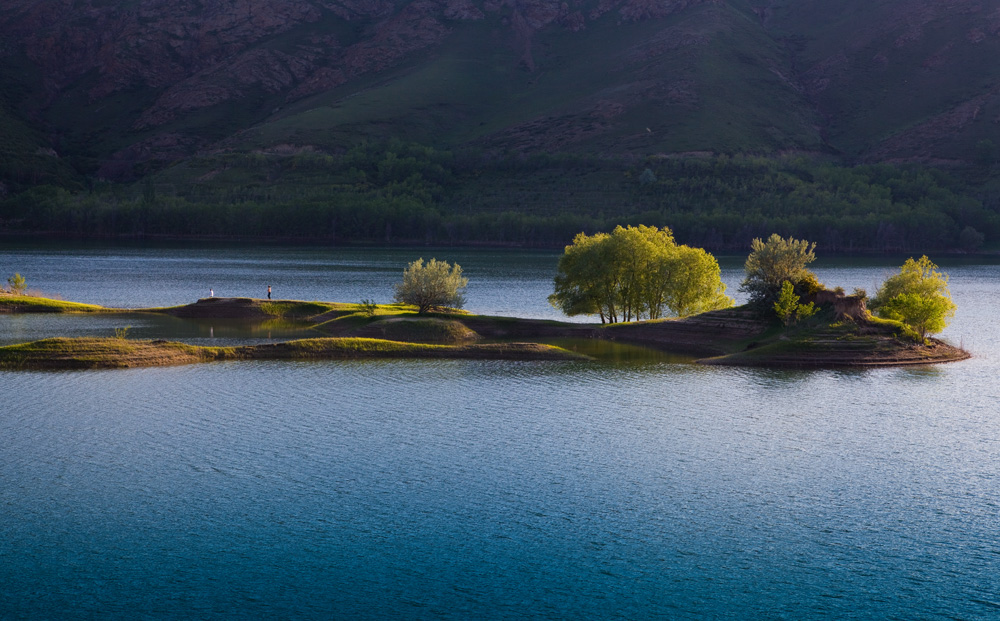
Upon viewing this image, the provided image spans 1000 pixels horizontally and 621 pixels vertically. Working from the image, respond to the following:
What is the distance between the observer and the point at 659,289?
306 feet

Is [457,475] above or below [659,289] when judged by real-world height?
below

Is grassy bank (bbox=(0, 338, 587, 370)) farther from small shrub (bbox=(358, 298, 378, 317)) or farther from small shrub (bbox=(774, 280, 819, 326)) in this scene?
small shrub (bbox=(774, 280, 819, 326))

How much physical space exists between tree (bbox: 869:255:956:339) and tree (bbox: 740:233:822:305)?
21.8ft

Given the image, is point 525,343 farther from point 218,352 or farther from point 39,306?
point 39,306

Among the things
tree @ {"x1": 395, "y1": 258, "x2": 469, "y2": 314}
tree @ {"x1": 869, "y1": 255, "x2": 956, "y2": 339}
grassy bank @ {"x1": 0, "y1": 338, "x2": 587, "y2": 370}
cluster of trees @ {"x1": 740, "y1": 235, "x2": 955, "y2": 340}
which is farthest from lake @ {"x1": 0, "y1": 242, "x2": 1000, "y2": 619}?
tree @ {"x1": 395, "y1": 258, "x2": 469, "y2": 314}

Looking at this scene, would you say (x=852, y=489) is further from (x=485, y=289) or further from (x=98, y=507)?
(x=485, y=289)

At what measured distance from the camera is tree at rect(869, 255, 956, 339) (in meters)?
76.8

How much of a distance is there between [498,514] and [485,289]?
328 ft

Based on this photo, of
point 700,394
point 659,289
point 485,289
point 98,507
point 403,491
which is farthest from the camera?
point 485,289

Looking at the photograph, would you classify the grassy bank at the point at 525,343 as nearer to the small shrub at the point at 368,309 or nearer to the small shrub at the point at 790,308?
the small shrub at the point at 368,309

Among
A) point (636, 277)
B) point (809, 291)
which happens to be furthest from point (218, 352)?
point (809, 291)

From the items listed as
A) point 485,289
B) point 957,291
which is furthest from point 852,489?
point 957,291

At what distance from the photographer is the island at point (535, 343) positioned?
67188mm

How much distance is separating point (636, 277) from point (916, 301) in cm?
2655
